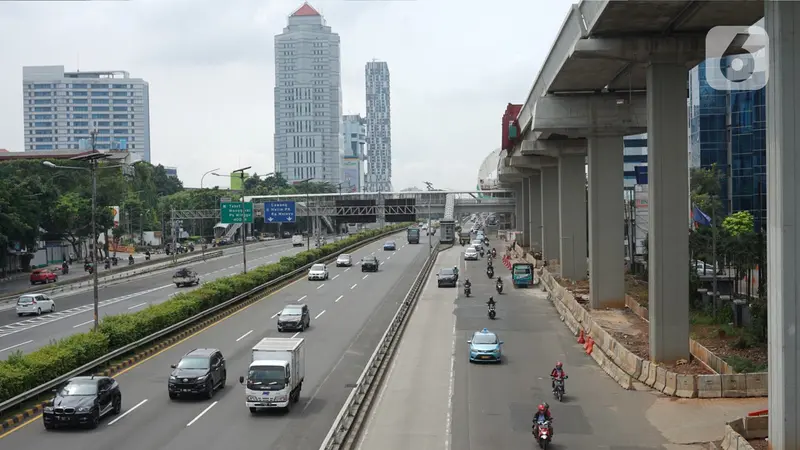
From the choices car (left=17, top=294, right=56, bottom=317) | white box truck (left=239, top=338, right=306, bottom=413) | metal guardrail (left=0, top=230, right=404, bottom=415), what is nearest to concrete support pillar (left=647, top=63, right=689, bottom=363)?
white box truck (left=239, top=338, right=306, bottom=413)

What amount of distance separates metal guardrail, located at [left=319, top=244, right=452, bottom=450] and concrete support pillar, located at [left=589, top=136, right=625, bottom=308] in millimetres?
11364

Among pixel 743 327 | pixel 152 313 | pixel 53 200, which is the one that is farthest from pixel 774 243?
pixel 53 200

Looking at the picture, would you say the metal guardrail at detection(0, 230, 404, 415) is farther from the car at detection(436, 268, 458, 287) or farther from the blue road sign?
the blue road sign

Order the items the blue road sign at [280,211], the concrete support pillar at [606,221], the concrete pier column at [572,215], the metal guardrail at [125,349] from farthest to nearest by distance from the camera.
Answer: the blue road sign at [280,211]
the concrete pier column at [572,215]
the concrete support pillar at [606,221]
the metal guardrail at [125,349]

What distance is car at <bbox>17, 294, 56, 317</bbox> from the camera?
A: 171ft

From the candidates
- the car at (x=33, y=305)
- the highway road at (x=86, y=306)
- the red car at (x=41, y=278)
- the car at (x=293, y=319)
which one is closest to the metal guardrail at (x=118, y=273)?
the highway road at (x=86, y=306)

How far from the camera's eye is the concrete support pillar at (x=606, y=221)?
45781 millimetres

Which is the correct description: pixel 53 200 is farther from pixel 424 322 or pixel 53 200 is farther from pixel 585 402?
pixel 585 402

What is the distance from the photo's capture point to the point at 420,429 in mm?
23906

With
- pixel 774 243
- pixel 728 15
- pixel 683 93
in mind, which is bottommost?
pixel 774 243

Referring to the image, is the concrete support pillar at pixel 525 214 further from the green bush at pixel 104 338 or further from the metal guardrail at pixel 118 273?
the green bush at pixel 104 338

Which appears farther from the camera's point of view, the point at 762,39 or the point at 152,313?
the point at 152,313

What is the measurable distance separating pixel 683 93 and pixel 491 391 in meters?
12.9

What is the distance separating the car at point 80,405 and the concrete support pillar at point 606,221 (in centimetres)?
2962
